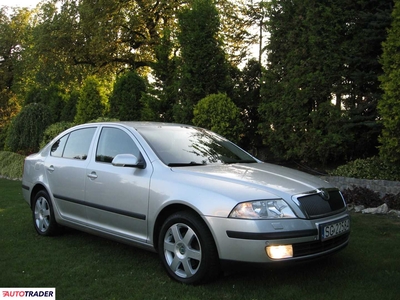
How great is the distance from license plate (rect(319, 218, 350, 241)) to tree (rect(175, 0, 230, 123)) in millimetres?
7416

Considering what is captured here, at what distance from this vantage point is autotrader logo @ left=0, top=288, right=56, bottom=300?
3631mm

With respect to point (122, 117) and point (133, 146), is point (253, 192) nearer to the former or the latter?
point (133, 146)

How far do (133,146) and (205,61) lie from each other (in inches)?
271

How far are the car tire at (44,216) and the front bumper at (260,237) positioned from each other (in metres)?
2.90

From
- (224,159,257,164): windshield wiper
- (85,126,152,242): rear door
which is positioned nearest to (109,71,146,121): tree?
(85,126,152,242): rear door

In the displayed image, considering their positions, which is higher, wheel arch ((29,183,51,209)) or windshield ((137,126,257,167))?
windshield ((137,126,257,167))

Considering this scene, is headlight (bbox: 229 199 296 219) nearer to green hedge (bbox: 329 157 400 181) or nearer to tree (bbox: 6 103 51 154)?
green hedge (bbox: 329 157 400 181)

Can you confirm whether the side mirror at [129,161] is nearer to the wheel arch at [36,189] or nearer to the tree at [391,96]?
the wheel arch at [36,189]

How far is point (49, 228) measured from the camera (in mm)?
5566

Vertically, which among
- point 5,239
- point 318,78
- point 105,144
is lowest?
point 5,239

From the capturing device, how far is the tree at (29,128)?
1548cm

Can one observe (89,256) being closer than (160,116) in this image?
Yes

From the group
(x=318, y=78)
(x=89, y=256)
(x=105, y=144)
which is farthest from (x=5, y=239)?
(x=318, y=78)

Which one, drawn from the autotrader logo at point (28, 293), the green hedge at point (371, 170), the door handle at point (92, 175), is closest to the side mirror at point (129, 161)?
the door handle at point (92, 175)
